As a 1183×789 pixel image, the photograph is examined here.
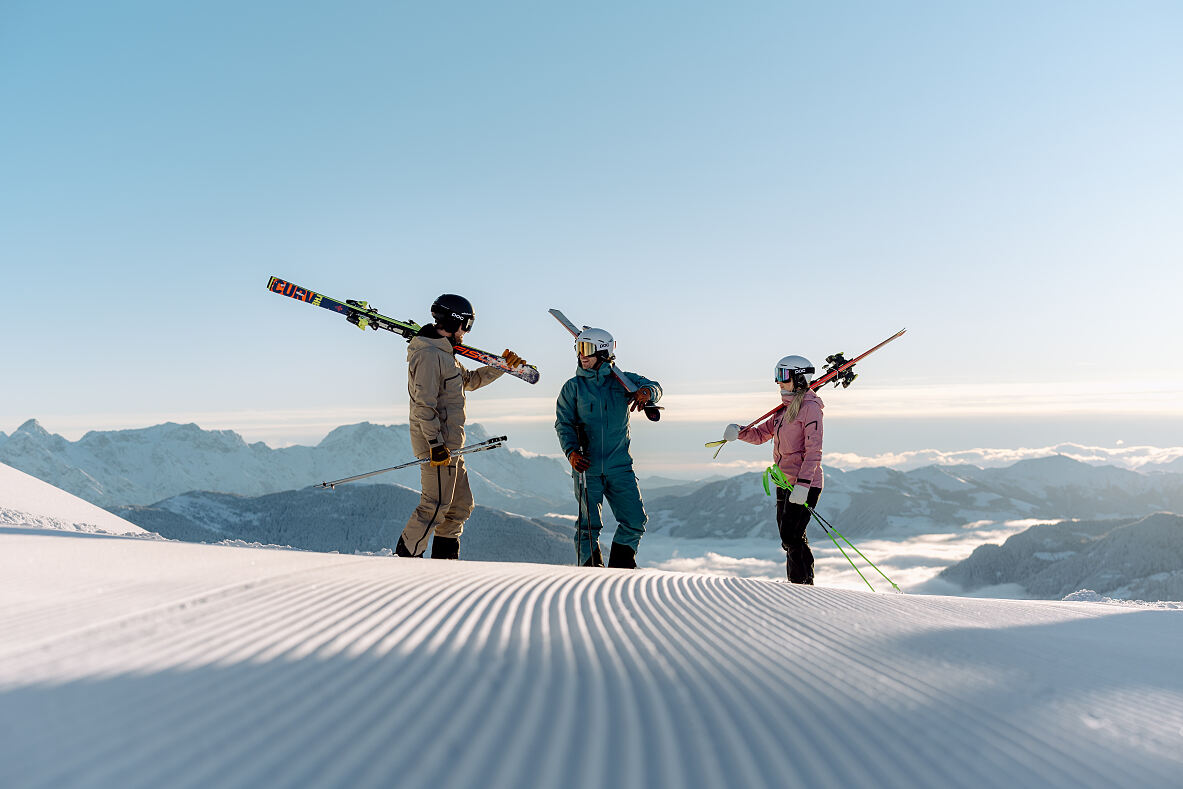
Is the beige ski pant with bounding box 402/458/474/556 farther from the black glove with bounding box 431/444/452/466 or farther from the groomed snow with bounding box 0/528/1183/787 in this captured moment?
the groomed snow with bounding box 0/528/1183/787

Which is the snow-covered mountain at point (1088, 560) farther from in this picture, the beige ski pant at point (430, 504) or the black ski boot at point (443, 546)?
the beige ski pant at point (430, 504)

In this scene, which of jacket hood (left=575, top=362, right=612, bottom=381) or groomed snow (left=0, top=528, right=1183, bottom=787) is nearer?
groomed snow (left=0, top=528, right=1183, bottom=787)

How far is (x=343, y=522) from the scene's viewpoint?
111188mm

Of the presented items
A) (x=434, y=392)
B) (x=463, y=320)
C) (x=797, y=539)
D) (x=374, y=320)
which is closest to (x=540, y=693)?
(x=434, y=392)

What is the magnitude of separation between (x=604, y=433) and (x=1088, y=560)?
352ft

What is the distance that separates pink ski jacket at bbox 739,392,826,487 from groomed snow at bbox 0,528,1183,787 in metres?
3.59

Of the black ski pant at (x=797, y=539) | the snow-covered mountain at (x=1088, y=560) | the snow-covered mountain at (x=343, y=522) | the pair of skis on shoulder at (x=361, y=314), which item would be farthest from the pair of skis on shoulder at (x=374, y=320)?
the snow-covered mountain at (x=343, y=522)

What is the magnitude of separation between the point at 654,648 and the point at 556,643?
0.39 meters

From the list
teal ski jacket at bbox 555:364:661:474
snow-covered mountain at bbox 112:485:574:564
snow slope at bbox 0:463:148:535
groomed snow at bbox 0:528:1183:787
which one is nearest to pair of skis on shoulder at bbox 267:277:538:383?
teal ski jacket at bbox 555:364:661:474

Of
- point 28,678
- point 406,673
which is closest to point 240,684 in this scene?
point 406,673

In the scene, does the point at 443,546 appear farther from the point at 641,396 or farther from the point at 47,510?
the point at 47,510

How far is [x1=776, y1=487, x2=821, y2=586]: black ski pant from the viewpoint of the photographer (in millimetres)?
7469

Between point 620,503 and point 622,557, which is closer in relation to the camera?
point 622,557

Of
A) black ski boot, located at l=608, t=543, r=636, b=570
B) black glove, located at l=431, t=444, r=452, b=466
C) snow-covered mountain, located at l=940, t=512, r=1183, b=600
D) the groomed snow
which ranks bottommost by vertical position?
snow-covered mountain, located at l=940, t=512, r=1183, b=600
